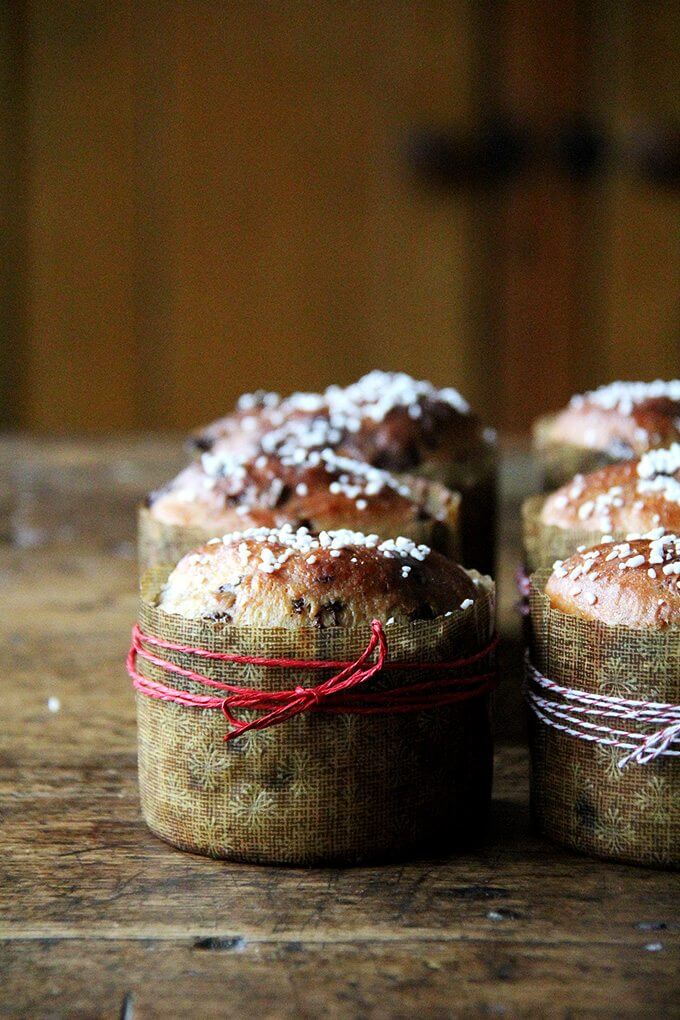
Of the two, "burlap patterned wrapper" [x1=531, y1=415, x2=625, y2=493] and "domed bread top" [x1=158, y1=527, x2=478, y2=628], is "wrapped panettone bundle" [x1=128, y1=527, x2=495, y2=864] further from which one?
"burlap patterned wrapper" [x1=531, y1=415, x2=625, y2=493]

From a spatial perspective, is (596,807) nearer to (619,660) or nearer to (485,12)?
(619,660)

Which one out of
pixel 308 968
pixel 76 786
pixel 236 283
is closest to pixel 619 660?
pixel 308 968

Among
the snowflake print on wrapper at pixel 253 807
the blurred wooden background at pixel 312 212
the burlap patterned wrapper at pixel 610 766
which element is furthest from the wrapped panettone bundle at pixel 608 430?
the blurred wooden background at pixel 312 212

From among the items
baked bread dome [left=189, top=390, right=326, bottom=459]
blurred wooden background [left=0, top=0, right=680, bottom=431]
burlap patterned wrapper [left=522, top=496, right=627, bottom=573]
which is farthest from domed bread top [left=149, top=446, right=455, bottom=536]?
blurred wooden background [left=0, top=0, right=680, bottom=431]

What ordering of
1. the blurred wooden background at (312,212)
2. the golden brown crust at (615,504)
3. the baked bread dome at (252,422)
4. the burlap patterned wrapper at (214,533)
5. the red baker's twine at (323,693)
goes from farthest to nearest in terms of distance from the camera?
the blurred wooden background at (312,212) < the baked bread dome at (252,422) < the burlap patterned wrapper at (214,533) < the golden brown crust at (615,504) < the red baker's twine at (323,693)

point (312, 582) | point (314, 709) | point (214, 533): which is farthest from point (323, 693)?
point (214, 533)

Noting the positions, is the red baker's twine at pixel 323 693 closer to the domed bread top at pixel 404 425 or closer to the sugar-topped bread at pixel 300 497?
the sugar-topped bread at pixel 300 497
